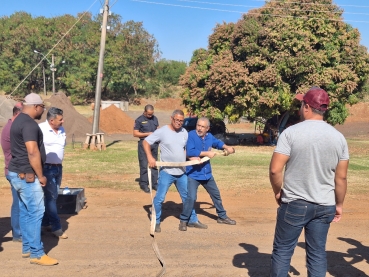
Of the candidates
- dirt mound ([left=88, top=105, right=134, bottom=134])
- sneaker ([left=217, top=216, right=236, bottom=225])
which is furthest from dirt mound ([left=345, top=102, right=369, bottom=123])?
sneaker ([left=217, top=216, right=236, bottom=225])

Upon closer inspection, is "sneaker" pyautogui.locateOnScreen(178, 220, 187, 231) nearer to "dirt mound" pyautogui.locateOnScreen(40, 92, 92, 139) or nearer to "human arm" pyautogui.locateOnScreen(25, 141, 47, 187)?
"human arm" pyautogui.locateOnScreen(25, 141, 47, 187)

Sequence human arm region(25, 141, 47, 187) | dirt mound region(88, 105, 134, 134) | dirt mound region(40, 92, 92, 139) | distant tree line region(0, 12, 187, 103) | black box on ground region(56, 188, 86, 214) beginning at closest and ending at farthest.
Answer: human arm region(25, 141, 47, 187) < black box on ground region(56, 188, 86, 214) < dirt mound region(40, 92, 92, 139) < dirt mound region(88, 105, 134, 134) < distant tree line region(0, 12, 187, 103)

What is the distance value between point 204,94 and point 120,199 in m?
14.0

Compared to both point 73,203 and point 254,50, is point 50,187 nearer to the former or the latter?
point 73,203

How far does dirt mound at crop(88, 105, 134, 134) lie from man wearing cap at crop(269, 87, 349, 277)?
28.6 meters

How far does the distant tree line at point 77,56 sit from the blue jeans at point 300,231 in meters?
54.6

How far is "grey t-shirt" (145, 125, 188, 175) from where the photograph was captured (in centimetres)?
763

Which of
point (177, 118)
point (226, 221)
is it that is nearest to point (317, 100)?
point (177, 118)

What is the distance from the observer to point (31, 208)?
5.93 metres

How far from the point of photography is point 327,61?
22406 mm

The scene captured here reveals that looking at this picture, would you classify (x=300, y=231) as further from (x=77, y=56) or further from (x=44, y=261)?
(x=77, y=56)

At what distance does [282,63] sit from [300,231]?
60.2ft

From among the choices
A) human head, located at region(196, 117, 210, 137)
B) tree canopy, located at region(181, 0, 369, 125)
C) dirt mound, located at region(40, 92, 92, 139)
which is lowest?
dirt mound, located at region(40, 92, 92, 139)

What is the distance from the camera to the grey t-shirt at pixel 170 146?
763 centimetres
